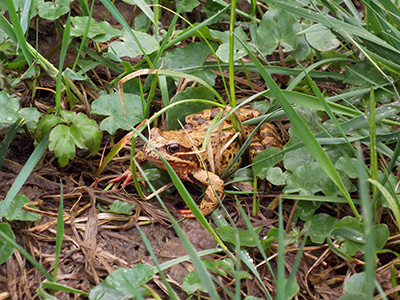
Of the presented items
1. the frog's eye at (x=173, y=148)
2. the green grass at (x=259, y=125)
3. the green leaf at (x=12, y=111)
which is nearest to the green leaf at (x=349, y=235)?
the green grass at (x=259, y=125)

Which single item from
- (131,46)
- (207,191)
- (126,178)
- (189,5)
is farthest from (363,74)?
(126,178)

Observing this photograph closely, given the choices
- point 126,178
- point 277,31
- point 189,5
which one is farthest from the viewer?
point 189,5

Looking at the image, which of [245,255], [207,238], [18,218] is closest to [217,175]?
[207,238]

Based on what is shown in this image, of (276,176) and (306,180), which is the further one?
(276,176)

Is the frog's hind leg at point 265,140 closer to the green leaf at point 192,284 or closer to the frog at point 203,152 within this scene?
the frog at point 203,152

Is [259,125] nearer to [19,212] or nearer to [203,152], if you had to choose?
[203,152]

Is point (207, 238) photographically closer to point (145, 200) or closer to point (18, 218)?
point (145, 200)
